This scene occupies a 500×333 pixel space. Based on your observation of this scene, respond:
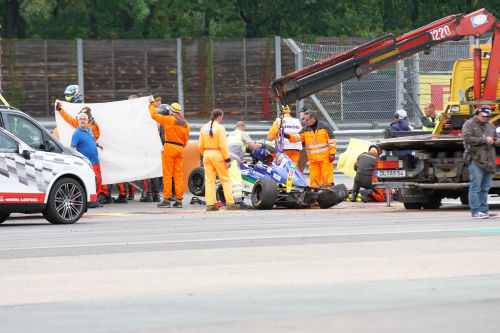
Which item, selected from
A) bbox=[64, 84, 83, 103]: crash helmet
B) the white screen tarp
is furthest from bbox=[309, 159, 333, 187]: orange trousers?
bbox=[64, 84, 83, 103]: crash helmet

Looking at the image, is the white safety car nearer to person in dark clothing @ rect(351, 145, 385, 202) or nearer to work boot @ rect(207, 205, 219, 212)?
work boot @ rect(207, 205, 219, 212)

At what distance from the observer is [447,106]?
18.5 m

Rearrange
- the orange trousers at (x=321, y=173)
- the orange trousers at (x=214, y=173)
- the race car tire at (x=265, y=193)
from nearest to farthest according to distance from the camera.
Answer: the race car tire at (x=265, y=193), the orange trousers at (x=214, y=173), the orange trousers at (x=321, y=173)

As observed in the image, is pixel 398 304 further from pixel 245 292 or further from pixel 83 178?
pixel 83 178

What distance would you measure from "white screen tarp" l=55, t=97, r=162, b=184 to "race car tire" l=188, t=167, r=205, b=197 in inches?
42.2

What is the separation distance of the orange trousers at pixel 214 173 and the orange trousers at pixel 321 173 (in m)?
2.79

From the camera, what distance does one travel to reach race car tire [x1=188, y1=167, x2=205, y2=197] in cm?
2034

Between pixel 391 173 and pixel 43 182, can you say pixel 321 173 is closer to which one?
pixel 391 173

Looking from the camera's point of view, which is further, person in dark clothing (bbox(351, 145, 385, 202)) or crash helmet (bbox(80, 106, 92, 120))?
crash helmet (bbox(80, 106, 92, 120))

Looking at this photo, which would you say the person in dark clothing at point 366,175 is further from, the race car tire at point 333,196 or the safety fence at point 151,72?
the safety fence at point 151,72

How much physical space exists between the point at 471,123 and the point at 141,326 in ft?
32.5

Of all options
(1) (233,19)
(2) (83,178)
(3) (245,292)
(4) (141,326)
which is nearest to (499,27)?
(2) (83,178)

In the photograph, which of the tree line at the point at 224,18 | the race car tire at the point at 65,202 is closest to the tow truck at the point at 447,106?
the race car tire at the point at 65,202

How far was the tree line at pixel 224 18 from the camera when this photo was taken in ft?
128
